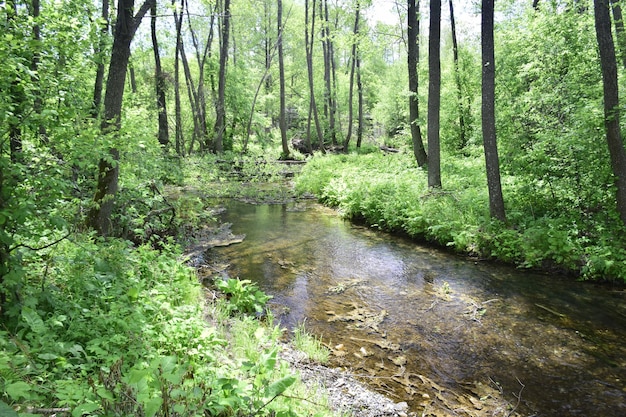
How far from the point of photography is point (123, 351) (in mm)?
3164

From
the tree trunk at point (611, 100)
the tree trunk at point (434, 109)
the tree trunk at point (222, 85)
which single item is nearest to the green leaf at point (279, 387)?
the tree trunk at point (611, 100)

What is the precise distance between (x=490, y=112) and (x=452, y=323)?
17.0 ft

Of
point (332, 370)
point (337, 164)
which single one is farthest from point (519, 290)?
point (337, 164)

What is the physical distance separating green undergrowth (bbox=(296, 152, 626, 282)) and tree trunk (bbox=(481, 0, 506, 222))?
1.14ft

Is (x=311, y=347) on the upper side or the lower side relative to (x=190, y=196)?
lower

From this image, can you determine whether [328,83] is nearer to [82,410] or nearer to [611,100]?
[611,100]

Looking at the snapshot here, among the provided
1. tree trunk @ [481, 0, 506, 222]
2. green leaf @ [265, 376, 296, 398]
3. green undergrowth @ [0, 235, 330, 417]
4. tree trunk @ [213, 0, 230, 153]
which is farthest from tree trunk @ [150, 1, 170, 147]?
green leaf @ [265, 376, 296, 398]

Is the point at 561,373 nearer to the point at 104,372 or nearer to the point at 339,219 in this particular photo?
the point at 104,372

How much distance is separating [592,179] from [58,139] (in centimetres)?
880

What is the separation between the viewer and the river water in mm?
4082

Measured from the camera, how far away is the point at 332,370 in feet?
14.3

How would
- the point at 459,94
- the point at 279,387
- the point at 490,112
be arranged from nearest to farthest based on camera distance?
the point at 279,387 < the point at 490,112 < the point at 459,94

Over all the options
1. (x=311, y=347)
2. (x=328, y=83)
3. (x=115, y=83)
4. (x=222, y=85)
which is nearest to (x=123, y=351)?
(x=311, y=347)

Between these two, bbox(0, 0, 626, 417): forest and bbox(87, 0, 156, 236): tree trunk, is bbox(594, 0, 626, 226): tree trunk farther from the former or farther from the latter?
bbox(87, 0, 156, 236): tree trunk
